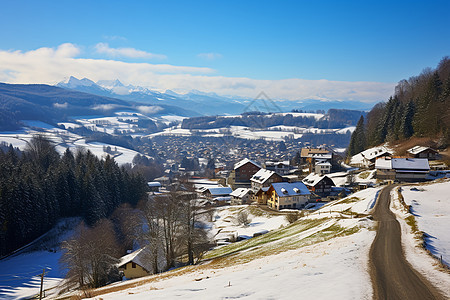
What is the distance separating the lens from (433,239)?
23.0m

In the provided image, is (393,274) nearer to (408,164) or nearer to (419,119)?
(408,164)

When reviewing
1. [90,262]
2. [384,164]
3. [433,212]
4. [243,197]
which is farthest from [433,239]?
[243,197]

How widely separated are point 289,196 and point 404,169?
29.0 metres

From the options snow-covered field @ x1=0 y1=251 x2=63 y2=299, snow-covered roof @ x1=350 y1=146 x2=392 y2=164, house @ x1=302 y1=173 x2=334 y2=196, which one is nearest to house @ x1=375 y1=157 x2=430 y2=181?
house @ x1=302 y1=173 x2=334 y2=196

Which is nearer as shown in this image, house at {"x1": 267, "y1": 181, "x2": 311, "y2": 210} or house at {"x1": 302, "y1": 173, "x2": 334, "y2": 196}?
house at {"x1": 267, "y1": 181, "x2": 311, "y2": 210}

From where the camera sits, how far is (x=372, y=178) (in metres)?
75.3

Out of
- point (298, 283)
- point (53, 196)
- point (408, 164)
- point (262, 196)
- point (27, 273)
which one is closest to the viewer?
point (298, 283)

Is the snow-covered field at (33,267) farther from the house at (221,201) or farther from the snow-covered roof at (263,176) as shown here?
the snow-covered roof at (263,176)

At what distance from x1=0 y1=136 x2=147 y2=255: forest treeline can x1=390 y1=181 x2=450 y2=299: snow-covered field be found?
55.0 metres

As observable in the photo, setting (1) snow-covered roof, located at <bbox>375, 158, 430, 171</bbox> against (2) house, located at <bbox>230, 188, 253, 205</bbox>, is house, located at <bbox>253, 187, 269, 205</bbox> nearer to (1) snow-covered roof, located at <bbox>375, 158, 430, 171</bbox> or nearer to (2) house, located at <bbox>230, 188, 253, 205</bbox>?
(2) house, located at <bbox>230, 188, 253, 205</bbox>

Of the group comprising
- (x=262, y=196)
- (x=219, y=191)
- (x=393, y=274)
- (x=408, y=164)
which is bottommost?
(x=219, y=191)

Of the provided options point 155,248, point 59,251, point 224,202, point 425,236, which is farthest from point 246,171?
point 425,236

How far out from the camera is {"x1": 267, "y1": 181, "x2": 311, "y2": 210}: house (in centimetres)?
6550

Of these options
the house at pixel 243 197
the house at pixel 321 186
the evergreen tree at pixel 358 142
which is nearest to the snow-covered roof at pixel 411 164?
the house at pixel 321 186
